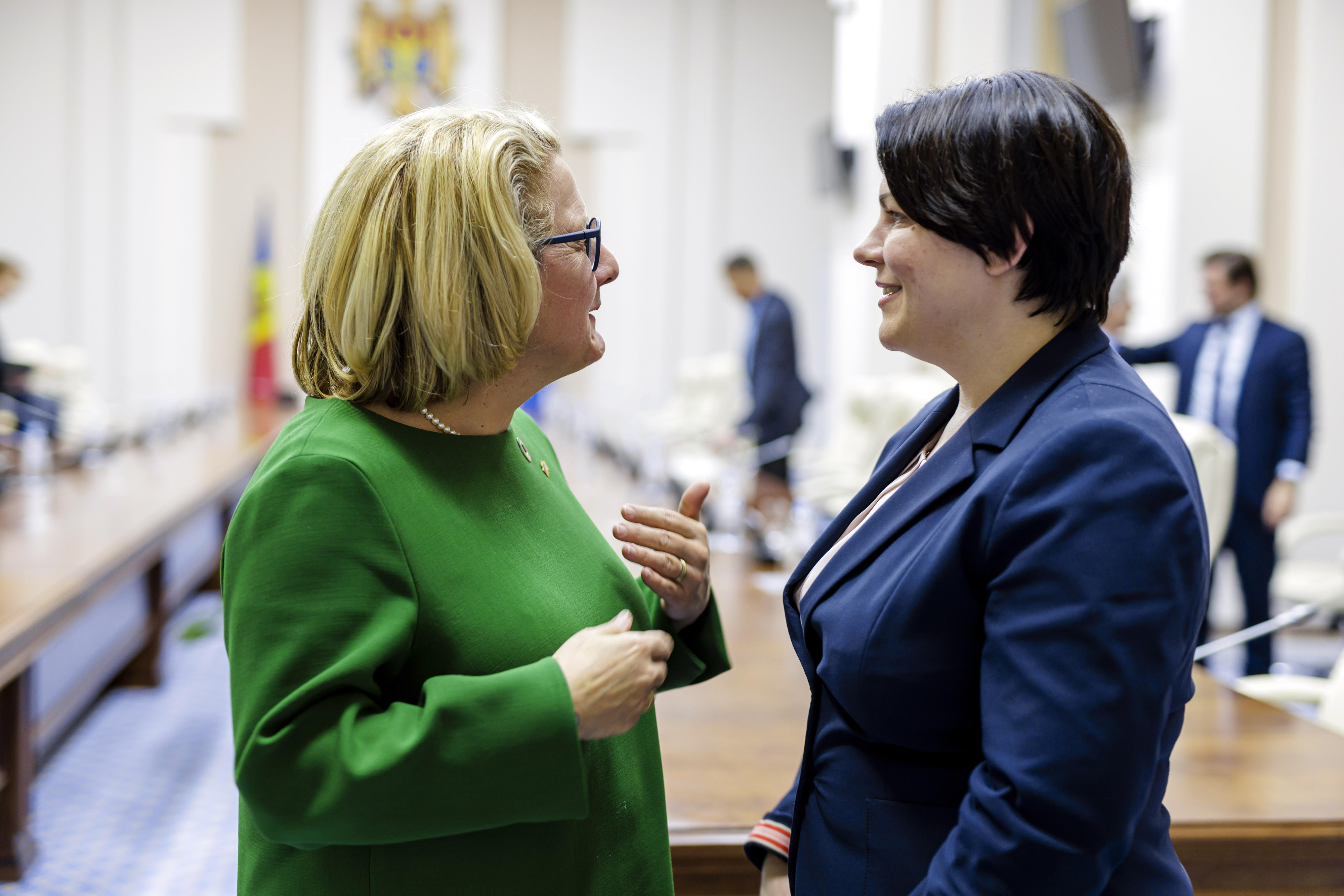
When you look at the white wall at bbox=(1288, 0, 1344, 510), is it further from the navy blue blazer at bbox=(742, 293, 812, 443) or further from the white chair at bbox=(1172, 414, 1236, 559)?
the white chair at bbox=(1172, 414, 1236, 559)

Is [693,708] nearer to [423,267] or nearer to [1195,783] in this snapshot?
[1195,783]

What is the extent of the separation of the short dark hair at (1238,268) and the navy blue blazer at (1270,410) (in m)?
0.19

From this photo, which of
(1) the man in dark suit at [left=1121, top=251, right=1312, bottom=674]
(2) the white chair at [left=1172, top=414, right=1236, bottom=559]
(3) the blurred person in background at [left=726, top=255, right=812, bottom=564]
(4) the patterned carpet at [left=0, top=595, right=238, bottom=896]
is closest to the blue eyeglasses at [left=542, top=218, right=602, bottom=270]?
(2) the white chair at [left=1172, top=414, right=1236, bottom=559]

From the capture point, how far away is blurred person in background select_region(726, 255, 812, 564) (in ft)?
24.7

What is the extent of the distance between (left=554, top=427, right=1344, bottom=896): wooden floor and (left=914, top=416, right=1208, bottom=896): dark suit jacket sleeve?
70 centimetres

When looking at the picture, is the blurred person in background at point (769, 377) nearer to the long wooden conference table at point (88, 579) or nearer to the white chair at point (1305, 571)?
the white chair at point (1305, 571)

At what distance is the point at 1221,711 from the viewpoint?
2.21m

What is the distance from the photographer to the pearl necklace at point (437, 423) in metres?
1.20

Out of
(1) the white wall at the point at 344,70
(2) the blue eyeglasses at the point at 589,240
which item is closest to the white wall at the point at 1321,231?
(2) the blue eyeglasses at the point at 589,240

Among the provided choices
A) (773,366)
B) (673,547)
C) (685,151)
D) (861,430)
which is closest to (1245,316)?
(861,430)

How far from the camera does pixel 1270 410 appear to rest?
4.94 metres

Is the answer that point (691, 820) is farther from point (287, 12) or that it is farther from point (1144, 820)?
point (287, 12)

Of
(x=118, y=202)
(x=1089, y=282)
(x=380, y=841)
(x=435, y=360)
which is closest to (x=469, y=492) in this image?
(x=435, y=360)

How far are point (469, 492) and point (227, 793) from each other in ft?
10.4
